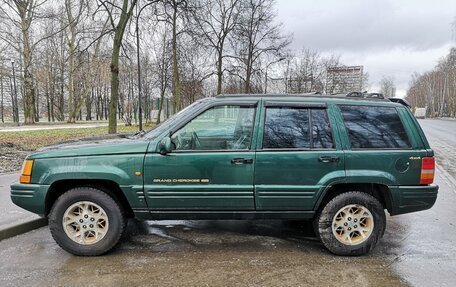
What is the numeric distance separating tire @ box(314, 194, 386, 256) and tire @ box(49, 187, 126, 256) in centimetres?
240

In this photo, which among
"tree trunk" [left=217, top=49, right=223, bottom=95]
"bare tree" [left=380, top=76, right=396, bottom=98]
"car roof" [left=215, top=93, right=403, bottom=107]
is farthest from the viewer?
"bare tree" [left=380, top=76, right=396, bottom=98]

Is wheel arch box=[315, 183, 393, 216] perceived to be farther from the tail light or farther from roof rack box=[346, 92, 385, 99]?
roof rack box=[346, 92, 385, 99]

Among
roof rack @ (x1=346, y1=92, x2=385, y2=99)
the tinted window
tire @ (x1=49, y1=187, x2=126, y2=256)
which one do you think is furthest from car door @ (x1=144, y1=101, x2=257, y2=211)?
roof rack @ (x1=346, y1=92, x2=385, y2=99)

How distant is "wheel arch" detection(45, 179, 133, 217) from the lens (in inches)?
157

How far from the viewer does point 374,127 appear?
4105 millimetres

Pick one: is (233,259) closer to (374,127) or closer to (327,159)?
(327,159)

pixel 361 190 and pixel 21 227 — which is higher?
pixel 361 190

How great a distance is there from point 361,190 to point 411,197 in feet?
1.82

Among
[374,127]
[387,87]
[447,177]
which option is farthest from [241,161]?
[387,87]

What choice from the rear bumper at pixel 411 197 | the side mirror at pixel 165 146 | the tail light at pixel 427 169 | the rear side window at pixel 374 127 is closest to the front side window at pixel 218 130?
the side mirror at pixel 165 146

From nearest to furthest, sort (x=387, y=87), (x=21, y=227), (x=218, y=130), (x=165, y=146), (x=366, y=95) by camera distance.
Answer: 1. (x=165, y=146)
2. (x=218, y=130)
3. (x=366, y=95)
4. (x=21, y=227)
5. (x=387, y=87)

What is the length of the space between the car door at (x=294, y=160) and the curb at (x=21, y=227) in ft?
10.8

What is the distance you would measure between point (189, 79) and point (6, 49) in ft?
58.7

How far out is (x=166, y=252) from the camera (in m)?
4.16
